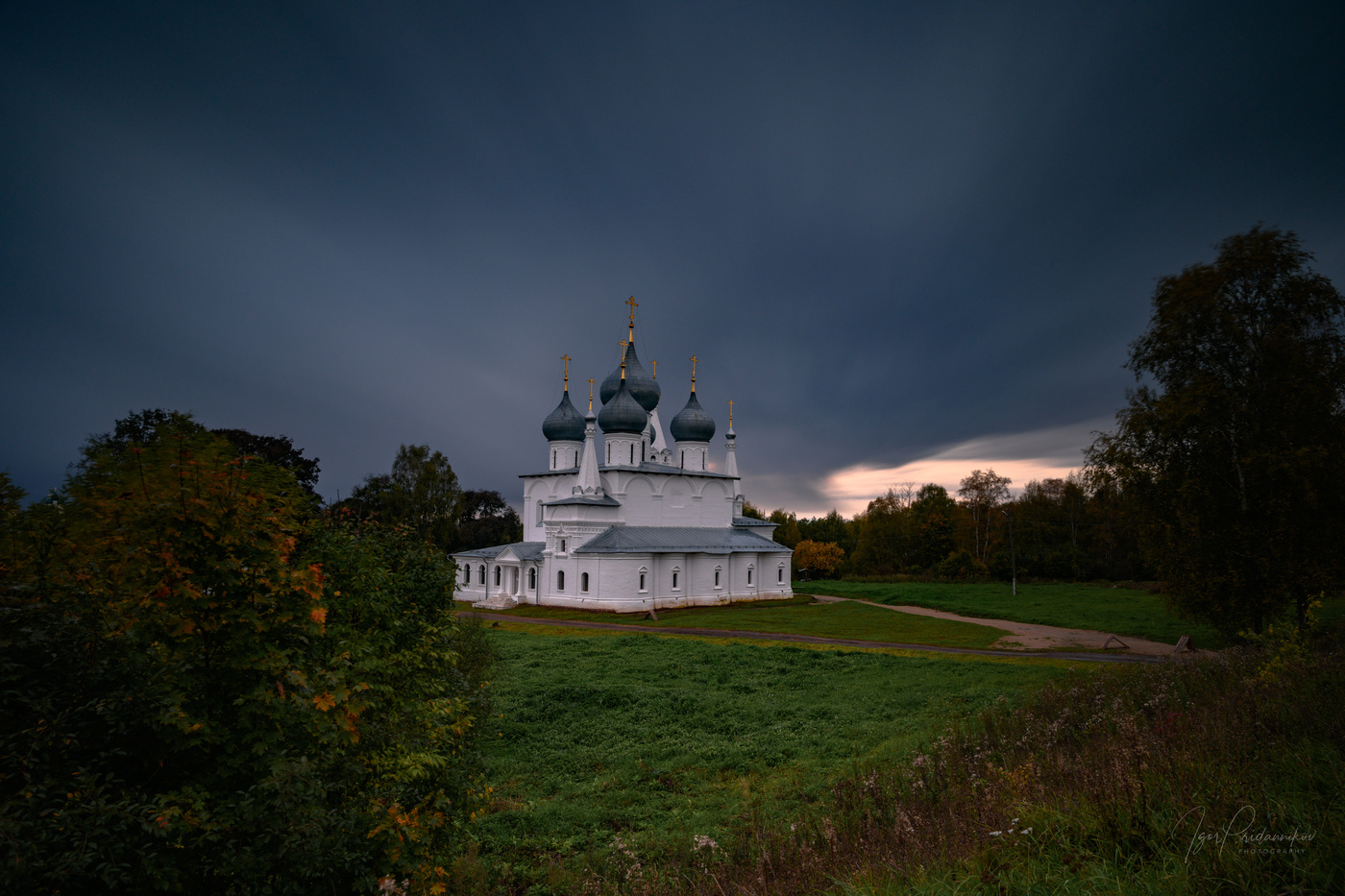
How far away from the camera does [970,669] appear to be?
19266mm

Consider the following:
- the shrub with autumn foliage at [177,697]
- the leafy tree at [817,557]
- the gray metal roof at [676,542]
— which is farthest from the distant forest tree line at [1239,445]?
the leafy tree at [817,557]

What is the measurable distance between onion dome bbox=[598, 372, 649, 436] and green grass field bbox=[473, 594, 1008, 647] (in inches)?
508

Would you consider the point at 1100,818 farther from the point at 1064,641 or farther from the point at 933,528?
the point at 933,528

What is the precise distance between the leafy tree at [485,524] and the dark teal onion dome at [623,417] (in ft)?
63.1

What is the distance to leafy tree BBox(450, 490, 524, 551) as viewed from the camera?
6291 centimetres

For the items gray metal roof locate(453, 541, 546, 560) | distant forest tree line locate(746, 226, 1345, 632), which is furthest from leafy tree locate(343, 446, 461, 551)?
distant forest tree line locate(746, 226, 1345, 632)

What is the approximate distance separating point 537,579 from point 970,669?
28826mm

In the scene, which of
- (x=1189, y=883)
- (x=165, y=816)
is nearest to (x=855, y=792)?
(x=1189, y=883)

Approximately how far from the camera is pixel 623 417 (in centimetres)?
4566

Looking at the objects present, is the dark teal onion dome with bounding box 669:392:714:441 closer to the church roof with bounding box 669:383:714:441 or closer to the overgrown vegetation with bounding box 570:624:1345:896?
the church roof with bounding box 669:383:714:441

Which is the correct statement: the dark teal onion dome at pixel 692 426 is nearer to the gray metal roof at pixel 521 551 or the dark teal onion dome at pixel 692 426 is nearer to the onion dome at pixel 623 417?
the onion dome at pixel 623 417

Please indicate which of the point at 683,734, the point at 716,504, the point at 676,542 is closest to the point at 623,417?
the point at 676,542

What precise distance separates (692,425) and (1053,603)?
25.9 m

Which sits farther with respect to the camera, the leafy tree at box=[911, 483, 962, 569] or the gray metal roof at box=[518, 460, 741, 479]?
the leafy tree at box=[911, 483, 962, 569]
